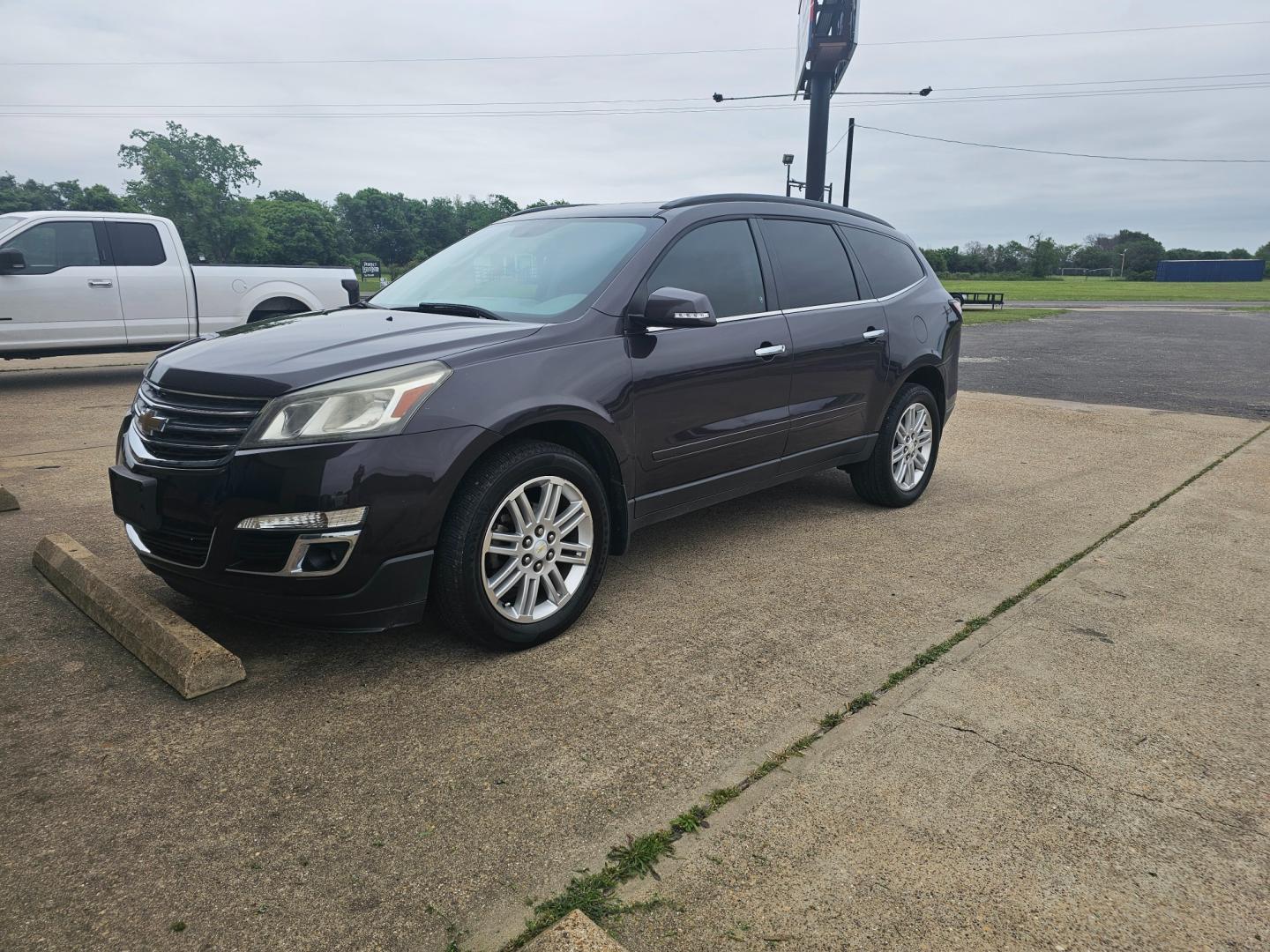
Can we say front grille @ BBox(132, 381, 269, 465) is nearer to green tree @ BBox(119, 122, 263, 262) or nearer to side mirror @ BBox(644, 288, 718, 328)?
side mirror @ BBox(644, 288, 718, 328)

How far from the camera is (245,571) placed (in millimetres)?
2916

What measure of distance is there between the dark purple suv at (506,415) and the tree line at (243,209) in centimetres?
4646

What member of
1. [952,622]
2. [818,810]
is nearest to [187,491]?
[818,810]

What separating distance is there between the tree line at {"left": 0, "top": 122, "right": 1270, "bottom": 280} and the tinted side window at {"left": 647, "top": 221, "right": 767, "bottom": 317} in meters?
56.2

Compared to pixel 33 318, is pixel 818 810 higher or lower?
lower

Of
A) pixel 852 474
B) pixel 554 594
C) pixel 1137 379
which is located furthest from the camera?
pixel 1137 379

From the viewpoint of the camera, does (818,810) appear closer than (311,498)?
Yes

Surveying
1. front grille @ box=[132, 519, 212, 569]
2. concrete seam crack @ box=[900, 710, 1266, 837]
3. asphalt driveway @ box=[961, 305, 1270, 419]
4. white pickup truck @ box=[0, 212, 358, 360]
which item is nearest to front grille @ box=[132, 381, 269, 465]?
front grille @ box=[132, 519, 212, 569]

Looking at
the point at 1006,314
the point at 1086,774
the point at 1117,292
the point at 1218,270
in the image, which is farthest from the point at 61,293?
the point at 1218,270

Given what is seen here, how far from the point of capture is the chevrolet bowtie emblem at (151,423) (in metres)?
3.14

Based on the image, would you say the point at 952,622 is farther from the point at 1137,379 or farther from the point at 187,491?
the point at 1137,379

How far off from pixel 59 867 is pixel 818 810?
6.18 ft

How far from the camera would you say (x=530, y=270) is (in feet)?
13.4

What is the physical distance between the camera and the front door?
380 cm
